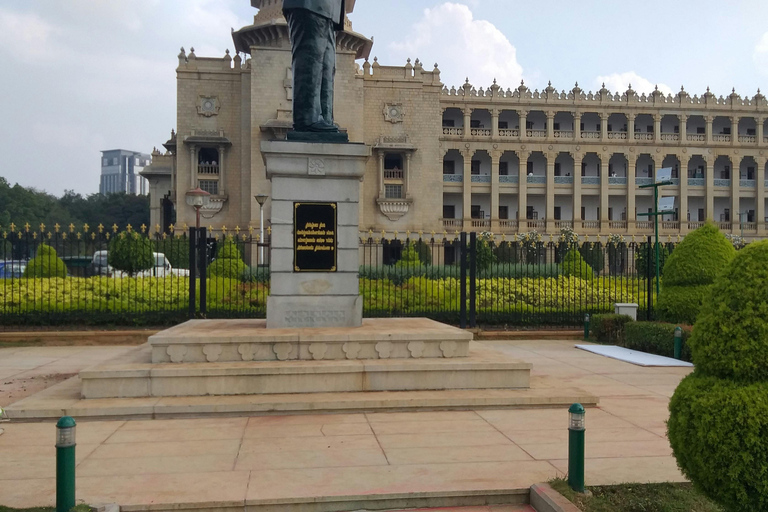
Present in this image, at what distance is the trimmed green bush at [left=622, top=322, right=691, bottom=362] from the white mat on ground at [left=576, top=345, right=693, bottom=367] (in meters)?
0.19

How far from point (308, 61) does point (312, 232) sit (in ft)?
8.88

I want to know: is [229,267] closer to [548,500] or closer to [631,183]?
[548,500]

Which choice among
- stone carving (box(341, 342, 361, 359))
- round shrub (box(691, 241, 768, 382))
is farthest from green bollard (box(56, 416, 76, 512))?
stone carving (box(341, 342, 361, 359))

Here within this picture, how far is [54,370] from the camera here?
35.4 feet

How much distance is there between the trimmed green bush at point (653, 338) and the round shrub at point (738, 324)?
8959 mm

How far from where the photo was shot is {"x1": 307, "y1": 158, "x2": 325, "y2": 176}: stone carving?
9.62 meters

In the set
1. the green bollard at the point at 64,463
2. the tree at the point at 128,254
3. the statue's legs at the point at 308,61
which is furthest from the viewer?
the tree at the point at 128,254

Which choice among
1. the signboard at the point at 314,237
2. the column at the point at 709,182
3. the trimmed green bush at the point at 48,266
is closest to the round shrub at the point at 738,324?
the signboard at the point at 314,237

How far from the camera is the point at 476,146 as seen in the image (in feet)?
163

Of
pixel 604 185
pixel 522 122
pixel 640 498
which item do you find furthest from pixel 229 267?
pixel 604 185

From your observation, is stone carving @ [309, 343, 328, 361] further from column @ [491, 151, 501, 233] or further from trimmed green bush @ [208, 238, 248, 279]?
column @ [491, 151, 501, 233]

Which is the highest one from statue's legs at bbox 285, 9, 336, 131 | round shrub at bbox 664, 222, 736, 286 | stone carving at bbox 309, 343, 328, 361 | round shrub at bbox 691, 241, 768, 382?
statue's legs at bbox 285, 9, 336, 131

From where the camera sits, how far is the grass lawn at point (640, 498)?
4434mm

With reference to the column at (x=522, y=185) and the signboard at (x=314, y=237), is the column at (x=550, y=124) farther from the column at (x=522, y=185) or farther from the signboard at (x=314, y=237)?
the signboard at (x=314, y=237)
